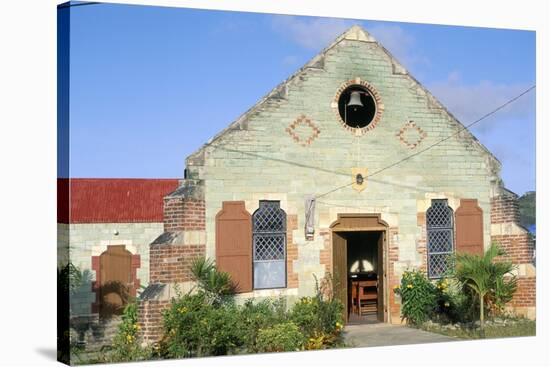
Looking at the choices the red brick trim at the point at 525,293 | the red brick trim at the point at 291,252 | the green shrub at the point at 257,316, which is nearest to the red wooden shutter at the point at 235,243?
the green shrub at the point at 257,316

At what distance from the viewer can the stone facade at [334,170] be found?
16.3 m

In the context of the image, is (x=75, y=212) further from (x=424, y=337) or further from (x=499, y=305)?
(x=499, y=305)

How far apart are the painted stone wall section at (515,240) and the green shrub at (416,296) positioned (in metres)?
2.00

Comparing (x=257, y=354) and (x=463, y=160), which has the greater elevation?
(x=463, y=160)

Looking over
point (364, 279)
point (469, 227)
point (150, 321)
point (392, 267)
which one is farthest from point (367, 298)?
point (150, 321)

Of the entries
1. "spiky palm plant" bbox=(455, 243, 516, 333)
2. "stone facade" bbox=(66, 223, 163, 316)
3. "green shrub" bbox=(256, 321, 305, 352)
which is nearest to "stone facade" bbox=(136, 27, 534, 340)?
"stone facade" bbox=(66, 223, 163, 316)

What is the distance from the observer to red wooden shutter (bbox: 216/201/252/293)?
16.4m

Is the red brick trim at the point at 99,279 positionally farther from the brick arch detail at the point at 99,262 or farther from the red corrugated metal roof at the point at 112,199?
the red corrugated metal roof at the point at 112,199

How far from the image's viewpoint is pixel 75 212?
14.6 meters

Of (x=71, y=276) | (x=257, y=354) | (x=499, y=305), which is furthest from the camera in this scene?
(x=499, y=305)

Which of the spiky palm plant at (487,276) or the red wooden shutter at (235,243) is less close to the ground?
the red wooden shutter at (235,243)

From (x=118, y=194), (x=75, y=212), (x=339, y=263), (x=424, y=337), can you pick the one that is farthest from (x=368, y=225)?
(x=75, y=212)

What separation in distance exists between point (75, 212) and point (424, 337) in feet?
23.9

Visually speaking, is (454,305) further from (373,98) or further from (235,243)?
(235,243)
